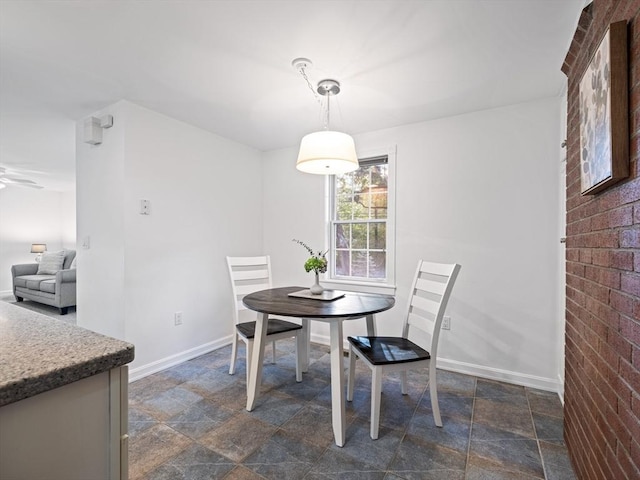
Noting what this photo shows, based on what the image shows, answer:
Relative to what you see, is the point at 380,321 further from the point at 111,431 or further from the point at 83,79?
the point at 83,79

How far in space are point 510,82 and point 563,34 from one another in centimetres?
50

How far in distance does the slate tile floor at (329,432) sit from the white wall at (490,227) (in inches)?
12.1

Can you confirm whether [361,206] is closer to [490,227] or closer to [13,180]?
[490,227]

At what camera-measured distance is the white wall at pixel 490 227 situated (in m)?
2.50

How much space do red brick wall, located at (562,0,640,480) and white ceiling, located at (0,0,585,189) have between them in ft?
1.36

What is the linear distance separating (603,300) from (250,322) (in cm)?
223

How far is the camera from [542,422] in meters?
2.03

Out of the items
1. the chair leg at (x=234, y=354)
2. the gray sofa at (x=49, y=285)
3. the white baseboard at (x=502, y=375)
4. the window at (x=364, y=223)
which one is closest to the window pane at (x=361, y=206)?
the window at (x=364, y=223)

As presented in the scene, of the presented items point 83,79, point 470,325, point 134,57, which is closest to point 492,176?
point 470,325

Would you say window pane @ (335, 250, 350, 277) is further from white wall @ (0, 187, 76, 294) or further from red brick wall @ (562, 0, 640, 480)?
white wall @ (0, 187, 76, 294)

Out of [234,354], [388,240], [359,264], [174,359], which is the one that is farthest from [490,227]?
[174,359]

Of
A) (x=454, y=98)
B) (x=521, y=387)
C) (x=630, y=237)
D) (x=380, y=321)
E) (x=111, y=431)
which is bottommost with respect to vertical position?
(x=521, y=387)

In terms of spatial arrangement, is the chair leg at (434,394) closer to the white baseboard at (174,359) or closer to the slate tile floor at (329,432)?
Result: the slate tile floor at (329,432)

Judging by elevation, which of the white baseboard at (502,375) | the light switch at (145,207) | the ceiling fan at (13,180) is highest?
the ceiling fan at (13,180)
